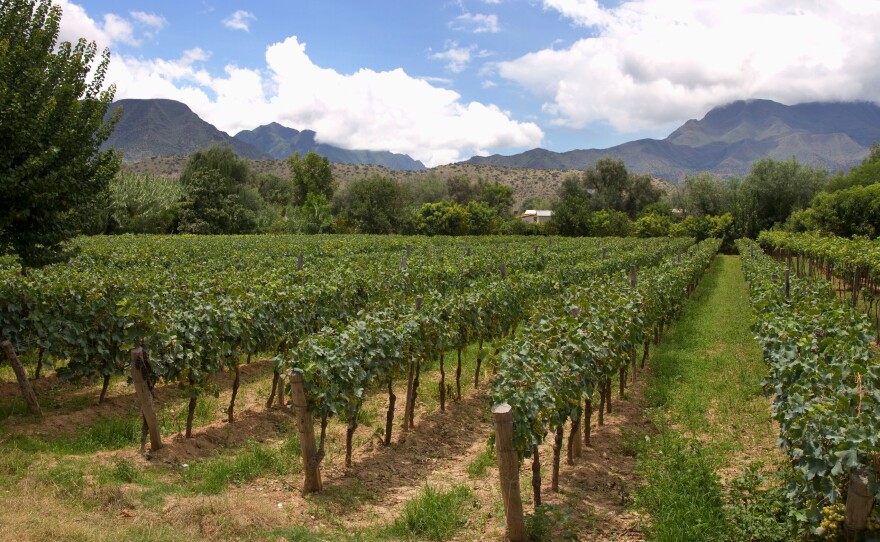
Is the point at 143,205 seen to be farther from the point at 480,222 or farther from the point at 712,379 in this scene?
the point at 712,379

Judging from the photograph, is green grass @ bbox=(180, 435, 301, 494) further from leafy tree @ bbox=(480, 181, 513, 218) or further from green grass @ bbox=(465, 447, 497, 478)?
leafy tree @ bbox=(480, 181, 513, 218)

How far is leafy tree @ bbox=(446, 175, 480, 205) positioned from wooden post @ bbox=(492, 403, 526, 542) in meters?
85.1

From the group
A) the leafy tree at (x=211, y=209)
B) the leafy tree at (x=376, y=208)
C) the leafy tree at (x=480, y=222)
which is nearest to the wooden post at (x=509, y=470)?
the leafy tree at (x=211, y=209)

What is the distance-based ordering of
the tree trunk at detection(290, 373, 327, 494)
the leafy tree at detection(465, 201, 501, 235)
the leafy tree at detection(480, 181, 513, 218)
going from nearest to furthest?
the tree trunk at detection(290, 373, 327, 494) < the leafy tree at detection(465, 201, 501, 235) < the leafy tree at detection(480, 181, 513, 218)

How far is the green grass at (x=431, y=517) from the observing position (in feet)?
17.4

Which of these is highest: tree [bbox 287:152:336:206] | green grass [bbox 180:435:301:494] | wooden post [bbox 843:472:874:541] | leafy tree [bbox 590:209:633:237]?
tree [bbox 287:152:336:206]

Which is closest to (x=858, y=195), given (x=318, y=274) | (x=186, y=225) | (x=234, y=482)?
(x=318, y=274)

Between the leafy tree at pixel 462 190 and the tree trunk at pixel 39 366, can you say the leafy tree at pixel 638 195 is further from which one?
the tree trunk at pixel 39 366

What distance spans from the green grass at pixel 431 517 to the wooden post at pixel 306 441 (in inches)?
40.8

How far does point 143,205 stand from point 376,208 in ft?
78.7

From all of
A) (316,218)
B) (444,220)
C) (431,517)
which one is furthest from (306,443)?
(316,218)

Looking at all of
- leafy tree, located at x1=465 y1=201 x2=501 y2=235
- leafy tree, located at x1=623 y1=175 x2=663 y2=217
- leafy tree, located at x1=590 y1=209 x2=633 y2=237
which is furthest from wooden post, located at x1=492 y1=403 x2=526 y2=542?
leafy tree, located at x1=623 y1=175 x2=663 y2=217

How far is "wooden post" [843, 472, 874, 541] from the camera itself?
3.77m

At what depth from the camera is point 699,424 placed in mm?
8359
